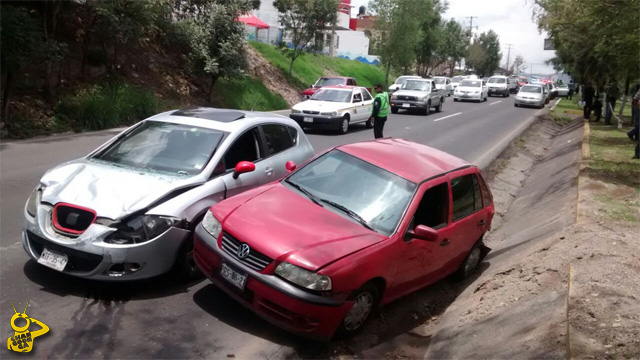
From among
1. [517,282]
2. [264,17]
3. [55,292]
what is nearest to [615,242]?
[517,282]

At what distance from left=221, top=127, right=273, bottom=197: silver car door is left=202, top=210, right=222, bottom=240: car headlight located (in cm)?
80

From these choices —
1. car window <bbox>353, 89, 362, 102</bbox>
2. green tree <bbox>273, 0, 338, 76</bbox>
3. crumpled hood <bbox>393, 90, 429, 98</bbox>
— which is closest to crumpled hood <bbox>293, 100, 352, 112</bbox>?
car window <bbox>353, 89, 362, 102</bbox>

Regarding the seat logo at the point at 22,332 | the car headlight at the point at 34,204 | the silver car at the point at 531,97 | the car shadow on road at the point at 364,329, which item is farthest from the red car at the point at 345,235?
the silver car at the point at 531,97

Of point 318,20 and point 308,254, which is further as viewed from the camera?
point 318,20

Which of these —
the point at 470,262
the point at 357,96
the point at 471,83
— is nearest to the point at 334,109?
the point at 357,96

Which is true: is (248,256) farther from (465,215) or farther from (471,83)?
(471,83)

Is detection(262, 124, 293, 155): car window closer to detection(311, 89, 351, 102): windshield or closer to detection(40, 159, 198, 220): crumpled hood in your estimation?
detection(40, 159, 198, 220): crumpled hood

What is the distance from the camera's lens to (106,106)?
643 inches

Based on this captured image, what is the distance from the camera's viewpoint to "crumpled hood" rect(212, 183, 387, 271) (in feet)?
14.8

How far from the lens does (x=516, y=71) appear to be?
484ft

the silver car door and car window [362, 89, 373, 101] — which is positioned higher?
car window [362, 89, 373, 101]

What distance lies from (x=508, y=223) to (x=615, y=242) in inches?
130

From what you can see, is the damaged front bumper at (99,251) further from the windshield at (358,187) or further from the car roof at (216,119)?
the car roof at (216,119)

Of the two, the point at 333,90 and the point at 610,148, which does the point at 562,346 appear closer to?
the point at 610,148
